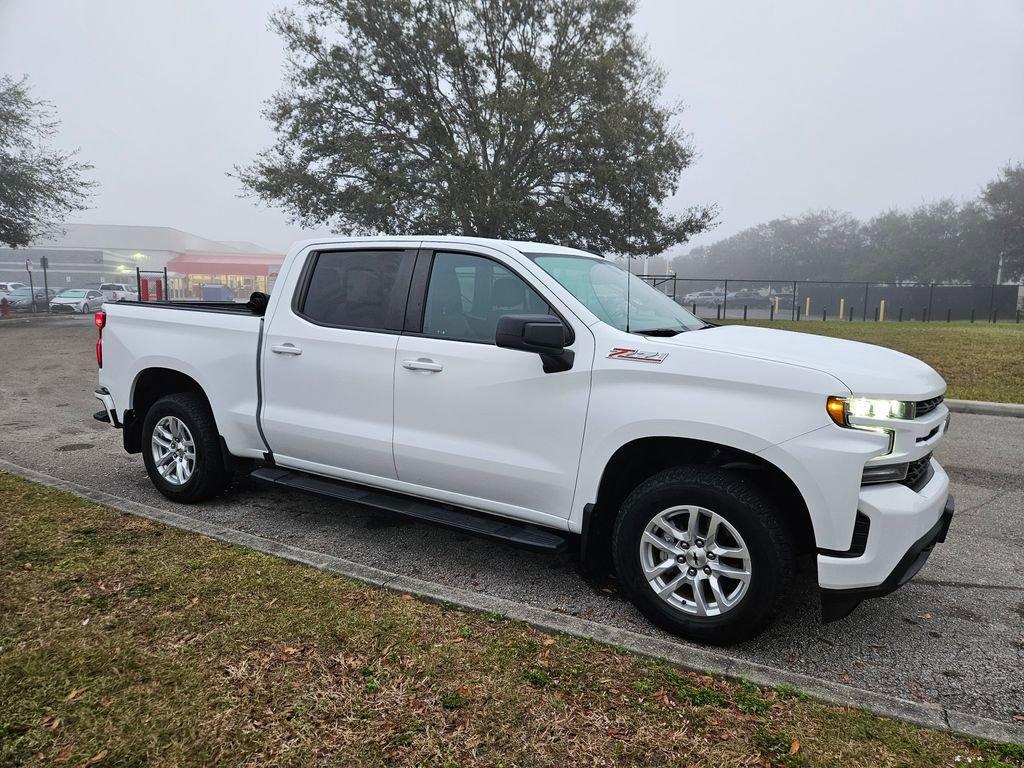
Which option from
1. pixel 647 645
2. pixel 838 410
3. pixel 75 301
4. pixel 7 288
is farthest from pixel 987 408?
pixel 7 288

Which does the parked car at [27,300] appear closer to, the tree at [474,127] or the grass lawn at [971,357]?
the tree at [474,127]

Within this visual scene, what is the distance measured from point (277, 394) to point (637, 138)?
2118 cm

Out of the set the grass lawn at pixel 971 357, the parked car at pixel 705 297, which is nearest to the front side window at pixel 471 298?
the grass lawn at pixel 971 357

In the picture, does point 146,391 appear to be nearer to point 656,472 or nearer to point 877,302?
point 656,472

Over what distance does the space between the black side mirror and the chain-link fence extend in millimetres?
29073

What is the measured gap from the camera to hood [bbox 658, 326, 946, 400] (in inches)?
119

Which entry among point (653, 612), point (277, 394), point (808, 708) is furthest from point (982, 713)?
point (277, 394)

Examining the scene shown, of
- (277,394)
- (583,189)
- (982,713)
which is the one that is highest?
(583,189)

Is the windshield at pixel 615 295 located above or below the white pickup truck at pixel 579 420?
above

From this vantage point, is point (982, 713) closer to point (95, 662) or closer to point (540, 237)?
point (95, 662)

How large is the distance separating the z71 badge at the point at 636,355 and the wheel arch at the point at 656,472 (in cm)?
38

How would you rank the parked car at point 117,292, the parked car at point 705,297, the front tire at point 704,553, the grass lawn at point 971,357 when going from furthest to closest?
the parked car at point 705,297
the parked car at point 117,292
the grass lawn at point 971,357
the front tire at point 704,553

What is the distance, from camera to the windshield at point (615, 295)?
12.4 feet

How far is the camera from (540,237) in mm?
23797
